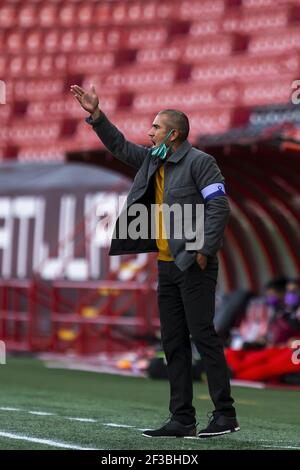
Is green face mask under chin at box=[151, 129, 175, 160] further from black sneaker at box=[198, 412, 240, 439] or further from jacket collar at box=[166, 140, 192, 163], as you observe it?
black sneaker at box=[198, 412, 240, 439]

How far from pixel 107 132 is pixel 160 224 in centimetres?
57

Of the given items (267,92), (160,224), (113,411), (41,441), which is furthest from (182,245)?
(267,92)

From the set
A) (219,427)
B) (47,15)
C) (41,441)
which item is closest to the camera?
(41,441)

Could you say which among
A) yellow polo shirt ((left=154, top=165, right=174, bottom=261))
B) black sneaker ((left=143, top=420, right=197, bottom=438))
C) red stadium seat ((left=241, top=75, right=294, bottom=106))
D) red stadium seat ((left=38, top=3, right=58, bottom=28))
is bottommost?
black sneaker ((left=143, top=420, right=197, bottom=438))

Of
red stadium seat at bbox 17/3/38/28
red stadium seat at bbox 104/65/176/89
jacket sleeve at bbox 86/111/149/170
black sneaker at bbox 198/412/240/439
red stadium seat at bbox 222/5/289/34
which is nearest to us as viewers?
black sneaker at bbox 198/412/240/439

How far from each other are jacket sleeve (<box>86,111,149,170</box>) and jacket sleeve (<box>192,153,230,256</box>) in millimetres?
406

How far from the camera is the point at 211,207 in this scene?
6207 millimetres

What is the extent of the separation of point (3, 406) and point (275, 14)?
45.8ft

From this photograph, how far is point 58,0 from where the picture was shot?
82.8ft

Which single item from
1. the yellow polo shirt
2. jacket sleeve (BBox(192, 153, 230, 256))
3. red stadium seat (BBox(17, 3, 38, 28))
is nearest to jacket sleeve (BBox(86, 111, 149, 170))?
the yellow polo shirt

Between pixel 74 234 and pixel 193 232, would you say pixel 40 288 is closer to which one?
pixel 74 234

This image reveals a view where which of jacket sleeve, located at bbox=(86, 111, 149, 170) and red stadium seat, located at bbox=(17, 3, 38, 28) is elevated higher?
red stadium seat, located at bbox=(17, 3, 38, 28)

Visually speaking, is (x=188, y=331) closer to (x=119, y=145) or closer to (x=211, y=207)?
(x=211, y=207)

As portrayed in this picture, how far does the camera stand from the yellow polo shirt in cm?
642
